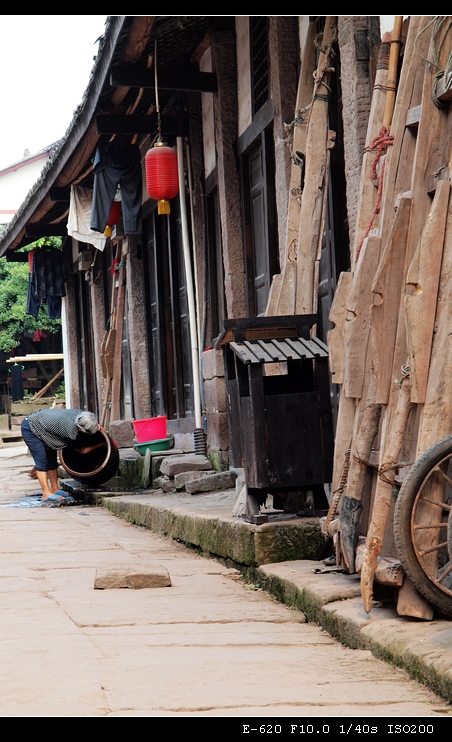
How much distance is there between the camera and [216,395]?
9984 mm

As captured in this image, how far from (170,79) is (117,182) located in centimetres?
307

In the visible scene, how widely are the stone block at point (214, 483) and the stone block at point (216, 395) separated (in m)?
0.96

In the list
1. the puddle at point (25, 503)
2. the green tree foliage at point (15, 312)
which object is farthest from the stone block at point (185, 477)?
the green tree foliage at point (15, 312)

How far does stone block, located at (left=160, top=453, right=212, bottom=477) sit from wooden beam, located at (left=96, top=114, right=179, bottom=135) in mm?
3846

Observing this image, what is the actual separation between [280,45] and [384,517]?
15.9ft

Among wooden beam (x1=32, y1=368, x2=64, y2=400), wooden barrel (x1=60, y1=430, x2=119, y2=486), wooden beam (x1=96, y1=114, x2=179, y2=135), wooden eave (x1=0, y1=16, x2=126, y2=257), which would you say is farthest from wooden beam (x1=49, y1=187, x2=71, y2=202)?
wooden beam (x1=32, y1=368, x2=64, y2=400)

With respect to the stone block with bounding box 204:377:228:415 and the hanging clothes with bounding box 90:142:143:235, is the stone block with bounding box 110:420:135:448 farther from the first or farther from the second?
the stone block with bounding box 204:377:228:415

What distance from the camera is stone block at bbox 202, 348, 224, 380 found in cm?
989

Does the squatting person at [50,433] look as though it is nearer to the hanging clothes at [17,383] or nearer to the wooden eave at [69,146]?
the wooden eave at [69,146]

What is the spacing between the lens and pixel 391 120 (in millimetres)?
5086

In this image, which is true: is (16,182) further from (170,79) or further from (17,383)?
(170,79)

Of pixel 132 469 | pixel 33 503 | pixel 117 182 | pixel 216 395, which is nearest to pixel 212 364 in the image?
pixel 216 395

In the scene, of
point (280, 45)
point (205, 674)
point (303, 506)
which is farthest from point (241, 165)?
point (205, 674)

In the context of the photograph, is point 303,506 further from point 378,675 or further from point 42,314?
point 42,314
